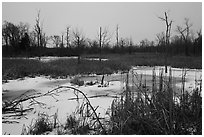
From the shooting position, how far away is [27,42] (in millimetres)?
33844

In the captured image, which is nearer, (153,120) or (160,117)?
(153,120)

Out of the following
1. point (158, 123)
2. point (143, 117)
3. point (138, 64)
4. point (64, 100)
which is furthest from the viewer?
point (138, 64)

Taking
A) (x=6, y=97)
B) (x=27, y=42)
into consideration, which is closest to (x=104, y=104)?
(x=6, y=97)

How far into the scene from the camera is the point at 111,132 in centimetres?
265

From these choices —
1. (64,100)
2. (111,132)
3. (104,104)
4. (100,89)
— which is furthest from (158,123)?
(100,89)

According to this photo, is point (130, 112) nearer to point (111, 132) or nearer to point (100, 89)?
point (111, 132)

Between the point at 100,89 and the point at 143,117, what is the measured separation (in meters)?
4.40

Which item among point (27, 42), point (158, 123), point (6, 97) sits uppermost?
point (27, 42)

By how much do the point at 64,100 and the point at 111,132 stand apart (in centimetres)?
285

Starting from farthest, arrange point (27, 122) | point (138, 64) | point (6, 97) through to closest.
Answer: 1. point (138, 64)
2. point (6, 97)
3. point (27, 122)

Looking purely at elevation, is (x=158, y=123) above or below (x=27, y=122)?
above

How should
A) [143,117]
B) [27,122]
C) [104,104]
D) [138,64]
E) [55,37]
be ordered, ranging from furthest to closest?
1. [55,37]
2. [138,64]
3. [104,104]
4. [27,122]
5. [143,117]

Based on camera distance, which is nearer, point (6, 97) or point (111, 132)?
point (111, 132)

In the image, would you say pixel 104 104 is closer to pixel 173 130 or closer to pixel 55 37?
pixel 173 130
